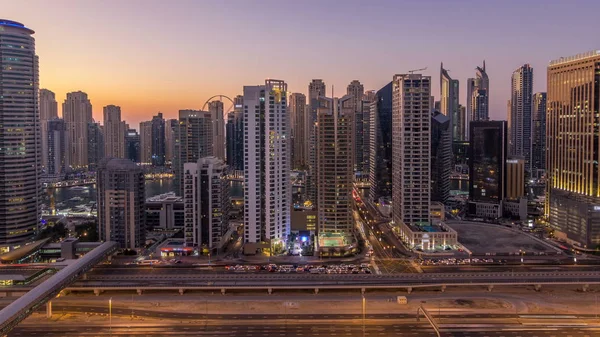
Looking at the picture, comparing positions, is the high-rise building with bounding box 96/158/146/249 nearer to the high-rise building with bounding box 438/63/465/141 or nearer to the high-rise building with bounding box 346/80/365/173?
the high-rise building with bounding box 346/80/365/173

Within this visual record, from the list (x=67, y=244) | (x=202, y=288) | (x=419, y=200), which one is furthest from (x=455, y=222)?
(x=67, y=244)

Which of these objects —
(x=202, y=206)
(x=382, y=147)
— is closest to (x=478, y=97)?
(x=382, y=147)

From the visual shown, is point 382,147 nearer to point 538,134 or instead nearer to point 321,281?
point 321,281

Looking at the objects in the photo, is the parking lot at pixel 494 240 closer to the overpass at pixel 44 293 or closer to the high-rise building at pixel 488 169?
the high-rise building at pixel 488 169

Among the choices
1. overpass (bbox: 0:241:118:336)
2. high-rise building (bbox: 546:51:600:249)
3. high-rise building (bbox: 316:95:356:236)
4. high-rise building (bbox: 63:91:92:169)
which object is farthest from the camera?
high-rise building (bbox: 63:91:92:169)

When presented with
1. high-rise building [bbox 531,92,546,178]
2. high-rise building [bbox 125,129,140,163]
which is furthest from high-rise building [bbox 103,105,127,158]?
high-rise building [bbox 531,92,546,178]

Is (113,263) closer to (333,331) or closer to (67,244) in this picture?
(67,244)
